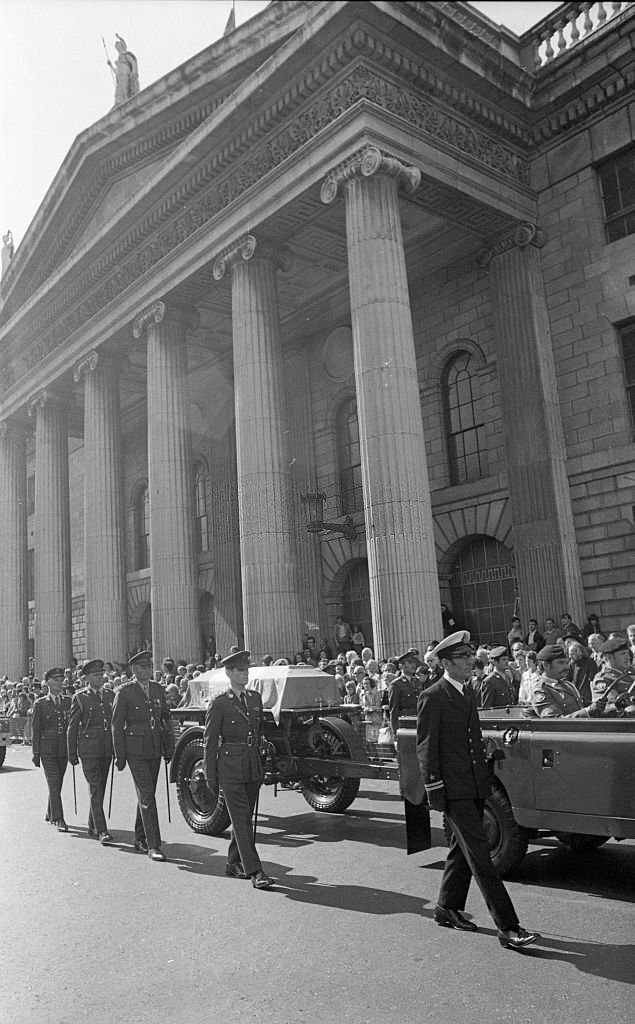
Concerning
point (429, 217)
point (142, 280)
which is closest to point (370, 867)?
point (429, 217)

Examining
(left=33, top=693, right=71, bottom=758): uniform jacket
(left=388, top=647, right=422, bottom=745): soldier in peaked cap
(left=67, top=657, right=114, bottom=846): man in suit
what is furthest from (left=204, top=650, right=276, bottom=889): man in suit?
(left=388, top=647, right=422, bottom=745): soldier in peaked cap

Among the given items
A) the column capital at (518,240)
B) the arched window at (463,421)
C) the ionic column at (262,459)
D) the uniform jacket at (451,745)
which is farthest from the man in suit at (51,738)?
the column capital at (518,240)

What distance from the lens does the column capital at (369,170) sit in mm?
16719

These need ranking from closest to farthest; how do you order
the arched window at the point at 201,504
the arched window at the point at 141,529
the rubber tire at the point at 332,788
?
the rubber tire at the point at 332,788 < the arched window at the point at 201,504 < the arched window at the point at 141,529

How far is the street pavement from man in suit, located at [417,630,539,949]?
23 cm

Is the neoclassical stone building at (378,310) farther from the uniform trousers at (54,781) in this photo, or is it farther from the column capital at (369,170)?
the uniform trousers at (54,781)

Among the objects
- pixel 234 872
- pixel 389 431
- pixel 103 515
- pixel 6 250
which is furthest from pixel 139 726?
pixel 6 250

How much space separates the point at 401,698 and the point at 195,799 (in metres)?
3.32

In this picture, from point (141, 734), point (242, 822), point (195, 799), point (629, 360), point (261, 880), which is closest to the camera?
point (261, 880)

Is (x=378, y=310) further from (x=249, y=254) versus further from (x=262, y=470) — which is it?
(x=249, y=254)

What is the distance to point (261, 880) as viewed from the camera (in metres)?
6.87

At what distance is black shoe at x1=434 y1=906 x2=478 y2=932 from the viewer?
554 cm

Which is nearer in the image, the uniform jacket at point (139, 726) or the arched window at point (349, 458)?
the uniform jacket at point (139, 726)

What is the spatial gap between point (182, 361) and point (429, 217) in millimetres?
7394
